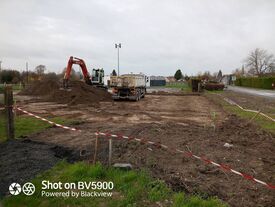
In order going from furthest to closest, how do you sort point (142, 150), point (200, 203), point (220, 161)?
point (142, 150)
point (220, 161)
point (200, 203)

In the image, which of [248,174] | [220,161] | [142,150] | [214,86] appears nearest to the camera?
[248,174]

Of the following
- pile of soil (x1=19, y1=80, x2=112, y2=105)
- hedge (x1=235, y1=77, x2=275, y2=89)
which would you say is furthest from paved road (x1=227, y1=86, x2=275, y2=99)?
pile of soil (x1=19, y1=80, x2=112, y2=105)

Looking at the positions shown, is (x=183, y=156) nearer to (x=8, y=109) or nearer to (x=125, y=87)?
(x=8, y=109)

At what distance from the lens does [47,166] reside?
23.0ft

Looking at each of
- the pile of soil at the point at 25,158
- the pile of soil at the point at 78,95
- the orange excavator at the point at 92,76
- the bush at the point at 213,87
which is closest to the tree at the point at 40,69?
the bush at the point at 213,87

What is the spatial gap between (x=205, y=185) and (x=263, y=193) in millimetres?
1008

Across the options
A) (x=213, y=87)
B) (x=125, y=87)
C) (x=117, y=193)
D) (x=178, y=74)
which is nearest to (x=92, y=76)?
(x=125, y=87)

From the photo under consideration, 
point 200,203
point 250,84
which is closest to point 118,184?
point 200,203

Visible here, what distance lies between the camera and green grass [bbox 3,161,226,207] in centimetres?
517

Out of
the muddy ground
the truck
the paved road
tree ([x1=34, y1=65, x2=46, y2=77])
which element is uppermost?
tree ([x1=34, y1=65, x2=46, y2=77])

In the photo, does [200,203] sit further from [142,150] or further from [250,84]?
[250,84]

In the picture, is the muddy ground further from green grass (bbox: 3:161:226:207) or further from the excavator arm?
the excavator arm

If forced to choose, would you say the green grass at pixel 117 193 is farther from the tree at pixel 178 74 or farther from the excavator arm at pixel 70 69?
the tree at pixel 178 74

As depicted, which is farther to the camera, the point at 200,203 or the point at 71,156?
the point at 71,156
